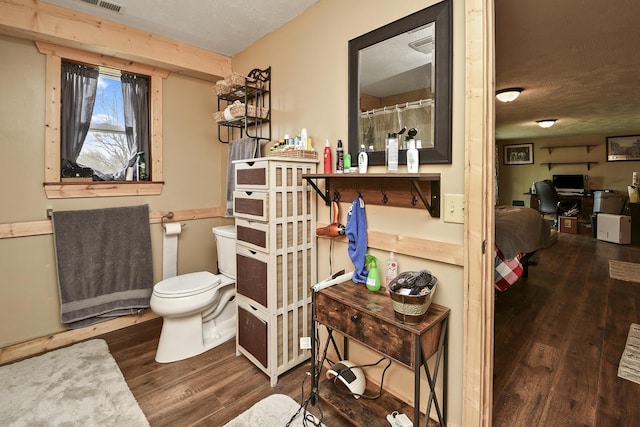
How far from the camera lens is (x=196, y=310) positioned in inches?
84.4

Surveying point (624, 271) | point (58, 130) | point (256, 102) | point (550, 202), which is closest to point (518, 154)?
point (550, 202)

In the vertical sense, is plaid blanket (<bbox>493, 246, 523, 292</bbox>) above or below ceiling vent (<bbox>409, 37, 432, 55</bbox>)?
below

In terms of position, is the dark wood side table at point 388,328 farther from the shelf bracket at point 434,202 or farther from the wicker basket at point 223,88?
the wicker basket at point 223,88

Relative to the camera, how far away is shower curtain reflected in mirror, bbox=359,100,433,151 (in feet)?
4.92

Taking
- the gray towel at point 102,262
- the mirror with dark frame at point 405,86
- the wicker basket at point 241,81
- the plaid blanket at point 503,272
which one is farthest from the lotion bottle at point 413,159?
the gray towel at point 102,262

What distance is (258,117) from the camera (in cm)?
246

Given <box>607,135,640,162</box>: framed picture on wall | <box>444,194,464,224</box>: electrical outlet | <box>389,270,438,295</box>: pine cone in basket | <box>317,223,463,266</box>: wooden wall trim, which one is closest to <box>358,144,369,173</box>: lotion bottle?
<box>317,223,463,266</box>: wooden wall trim

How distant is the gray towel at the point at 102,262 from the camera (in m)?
2.29

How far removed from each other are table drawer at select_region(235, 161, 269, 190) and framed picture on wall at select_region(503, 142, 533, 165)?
28.8 feet

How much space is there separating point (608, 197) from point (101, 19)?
8279 millimetres

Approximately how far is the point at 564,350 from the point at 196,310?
8.71 ft

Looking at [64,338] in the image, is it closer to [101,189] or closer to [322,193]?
[101,189]

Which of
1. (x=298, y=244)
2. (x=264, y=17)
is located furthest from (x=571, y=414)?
(x=264, y=17)

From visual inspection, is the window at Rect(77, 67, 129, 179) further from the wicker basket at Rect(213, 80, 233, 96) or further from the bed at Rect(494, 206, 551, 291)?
the bed at Rect(494, 206, 551, 291)
